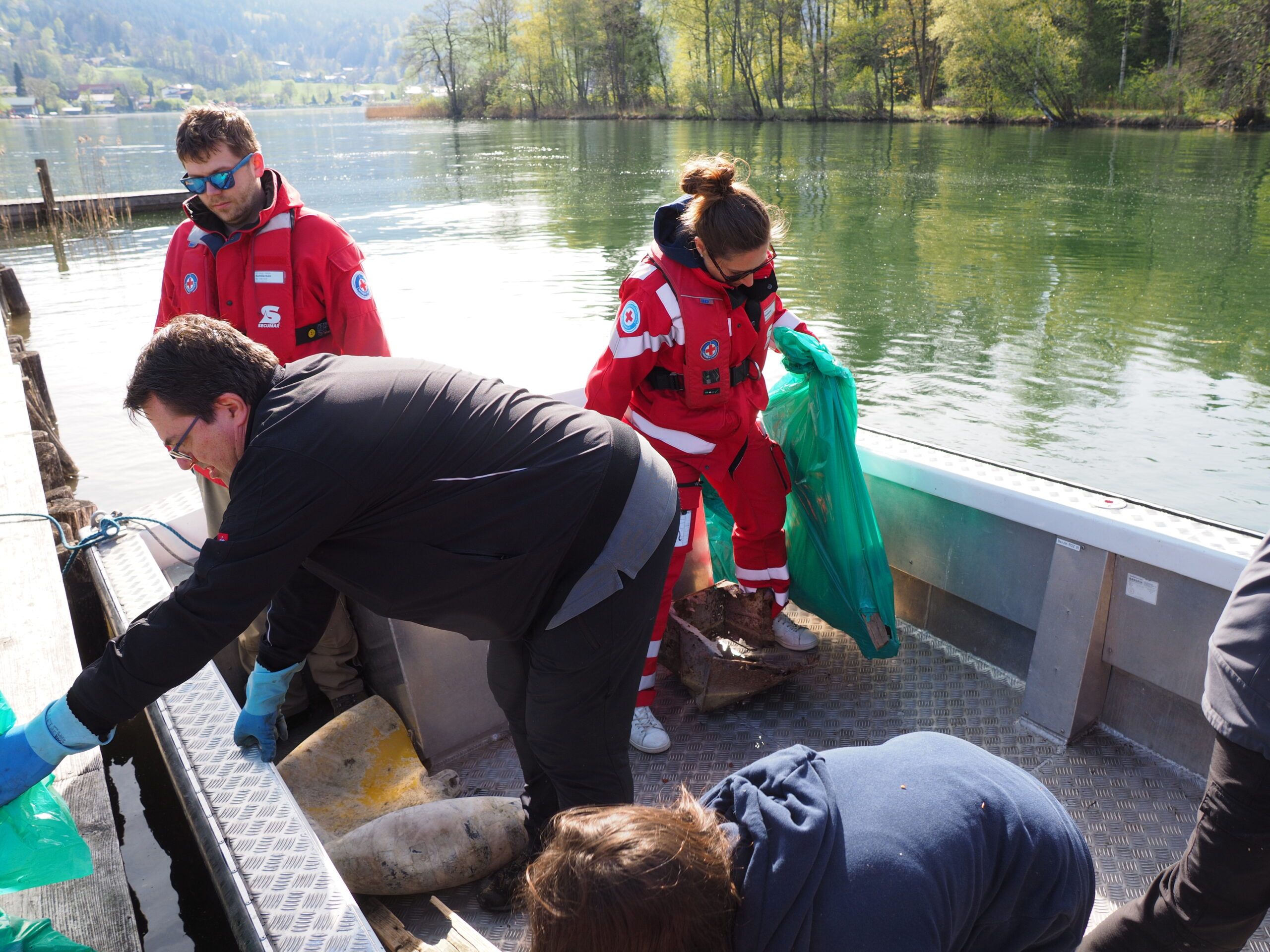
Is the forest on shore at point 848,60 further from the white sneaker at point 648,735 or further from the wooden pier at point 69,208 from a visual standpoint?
the white sneaker at point 648,735

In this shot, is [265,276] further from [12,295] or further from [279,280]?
[12,295]

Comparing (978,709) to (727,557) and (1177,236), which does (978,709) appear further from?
(1177,236)

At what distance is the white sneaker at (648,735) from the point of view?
8.41 ft

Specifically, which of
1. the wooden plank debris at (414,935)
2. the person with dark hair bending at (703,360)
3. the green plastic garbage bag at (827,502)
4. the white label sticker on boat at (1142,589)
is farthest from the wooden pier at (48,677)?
the white label sticker on boat at (1142,589)

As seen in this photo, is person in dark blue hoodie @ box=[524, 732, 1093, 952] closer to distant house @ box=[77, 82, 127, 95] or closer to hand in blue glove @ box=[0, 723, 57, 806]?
hand in blue glove @ box=[0, 723, 57, 806]

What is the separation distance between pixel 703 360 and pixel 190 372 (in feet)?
4.63

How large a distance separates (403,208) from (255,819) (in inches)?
725

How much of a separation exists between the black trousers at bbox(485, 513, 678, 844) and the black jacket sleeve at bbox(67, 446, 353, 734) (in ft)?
1.54

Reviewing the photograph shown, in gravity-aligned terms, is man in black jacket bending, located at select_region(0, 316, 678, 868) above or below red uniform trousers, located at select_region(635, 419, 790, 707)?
above

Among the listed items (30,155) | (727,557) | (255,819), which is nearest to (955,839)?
(255,819)

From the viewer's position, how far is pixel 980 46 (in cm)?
3634

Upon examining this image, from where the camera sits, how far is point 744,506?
9.05 ft

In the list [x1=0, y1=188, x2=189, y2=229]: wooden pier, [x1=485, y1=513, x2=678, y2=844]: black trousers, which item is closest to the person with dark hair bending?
[x1=485, y1=513, x2=678, y2=844]: black trousers

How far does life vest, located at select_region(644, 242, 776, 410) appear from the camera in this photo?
2521 millimetres
